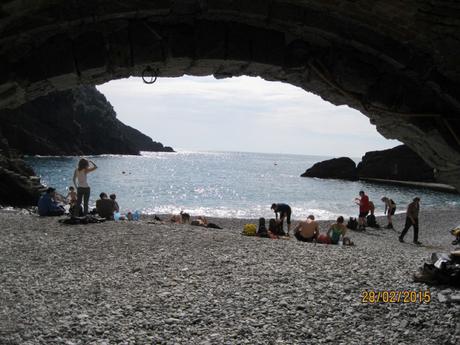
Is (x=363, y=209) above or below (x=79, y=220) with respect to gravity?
above

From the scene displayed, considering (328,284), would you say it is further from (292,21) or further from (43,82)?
(43,82)

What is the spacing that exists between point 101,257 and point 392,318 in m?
7.62

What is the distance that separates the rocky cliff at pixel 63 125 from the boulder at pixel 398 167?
68.3 metres

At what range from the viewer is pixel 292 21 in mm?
4230

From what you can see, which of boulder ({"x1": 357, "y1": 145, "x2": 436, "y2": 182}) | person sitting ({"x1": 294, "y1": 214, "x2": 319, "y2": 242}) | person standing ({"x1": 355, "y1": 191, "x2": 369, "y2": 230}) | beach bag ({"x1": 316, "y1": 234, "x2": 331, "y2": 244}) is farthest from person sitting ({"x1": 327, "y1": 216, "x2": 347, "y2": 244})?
boulder ({"x1": 357, "y1": 145, "x2": 436, "y2": 182})

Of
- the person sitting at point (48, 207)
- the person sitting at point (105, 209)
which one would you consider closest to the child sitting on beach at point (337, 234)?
the person sitting at point (105, 209)

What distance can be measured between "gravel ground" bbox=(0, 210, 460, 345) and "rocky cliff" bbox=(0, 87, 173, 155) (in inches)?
3067

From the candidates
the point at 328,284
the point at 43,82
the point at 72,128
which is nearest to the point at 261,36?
the point at 43,82

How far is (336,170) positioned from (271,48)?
8187cm

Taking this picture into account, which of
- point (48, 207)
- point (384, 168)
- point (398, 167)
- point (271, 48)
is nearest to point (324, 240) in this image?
point (48, 207)

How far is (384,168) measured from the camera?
78438 mm

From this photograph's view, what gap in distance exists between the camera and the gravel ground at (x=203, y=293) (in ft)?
22.7

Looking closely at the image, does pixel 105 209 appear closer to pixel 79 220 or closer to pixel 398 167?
pixel 79 220

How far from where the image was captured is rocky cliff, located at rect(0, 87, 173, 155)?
94062 millimetres
